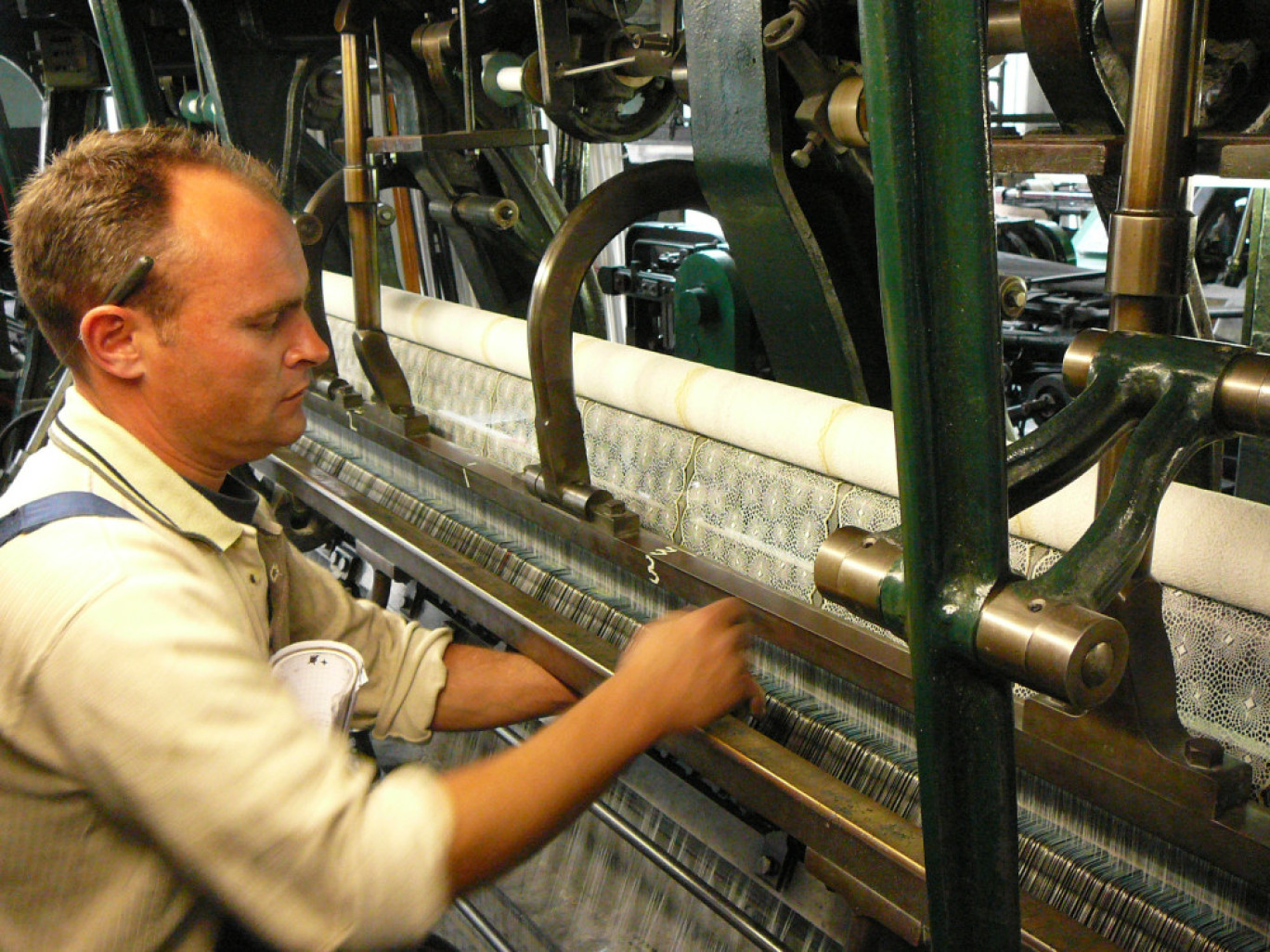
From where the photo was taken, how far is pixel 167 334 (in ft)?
3.69

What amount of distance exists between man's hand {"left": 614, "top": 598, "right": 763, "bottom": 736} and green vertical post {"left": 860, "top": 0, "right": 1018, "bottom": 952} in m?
0.36

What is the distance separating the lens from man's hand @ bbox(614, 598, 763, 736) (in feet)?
3.62

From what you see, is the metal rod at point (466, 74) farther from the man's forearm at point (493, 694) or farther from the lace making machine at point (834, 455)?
the man's forearm at point (493, 694)

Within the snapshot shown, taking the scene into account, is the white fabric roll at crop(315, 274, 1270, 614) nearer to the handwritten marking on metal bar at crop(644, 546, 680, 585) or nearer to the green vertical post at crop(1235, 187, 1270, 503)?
the handwritten marking on metal bar at crop(644, 546, 680, 585)

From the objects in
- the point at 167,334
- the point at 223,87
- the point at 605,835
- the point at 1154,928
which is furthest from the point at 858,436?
the point at 223,87

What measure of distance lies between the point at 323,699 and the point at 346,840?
353 millimetres

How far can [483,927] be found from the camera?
6.21ft

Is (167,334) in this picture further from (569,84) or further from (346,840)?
(569,84)

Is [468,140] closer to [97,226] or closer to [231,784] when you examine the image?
[97,226]

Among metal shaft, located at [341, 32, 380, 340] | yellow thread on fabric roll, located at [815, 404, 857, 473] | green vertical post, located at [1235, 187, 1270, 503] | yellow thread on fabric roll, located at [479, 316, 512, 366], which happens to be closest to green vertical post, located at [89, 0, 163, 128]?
metal shaft, located at [341, 32, 380, 340]

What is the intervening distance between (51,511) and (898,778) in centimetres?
94

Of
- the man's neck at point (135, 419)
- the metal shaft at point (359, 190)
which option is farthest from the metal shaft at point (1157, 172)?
the metal shaft at point (359, 190)

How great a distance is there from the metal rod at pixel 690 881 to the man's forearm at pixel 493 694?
210 millimetres

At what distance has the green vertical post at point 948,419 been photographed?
62 centimetres
